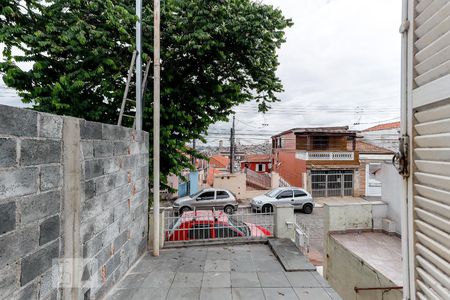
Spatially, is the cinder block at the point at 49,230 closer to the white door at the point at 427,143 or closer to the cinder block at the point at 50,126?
the cinder block at the point at 50,126

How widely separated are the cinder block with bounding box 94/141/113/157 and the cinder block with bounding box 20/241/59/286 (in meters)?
1.17

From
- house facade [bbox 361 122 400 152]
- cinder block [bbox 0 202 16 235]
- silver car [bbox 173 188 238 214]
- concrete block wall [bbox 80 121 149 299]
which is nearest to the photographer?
cinder block [bbox 0 202 16 235]

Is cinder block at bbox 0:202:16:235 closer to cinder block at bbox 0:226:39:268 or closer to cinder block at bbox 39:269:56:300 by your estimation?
cinder block at bbox 0:226:39:268

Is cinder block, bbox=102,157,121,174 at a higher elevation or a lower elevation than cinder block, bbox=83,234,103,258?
higher

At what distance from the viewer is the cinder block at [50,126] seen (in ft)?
7.07

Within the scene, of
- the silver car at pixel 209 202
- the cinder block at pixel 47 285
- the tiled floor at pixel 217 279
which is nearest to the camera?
the cinder block at pixel 47 285

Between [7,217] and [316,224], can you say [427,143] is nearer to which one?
[7,217]

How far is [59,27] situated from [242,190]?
1415cm

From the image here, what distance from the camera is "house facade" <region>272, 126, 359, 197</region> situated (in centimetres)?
1733

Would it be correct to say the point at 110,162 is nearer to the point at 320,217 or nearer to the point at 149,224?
the point at 149,224

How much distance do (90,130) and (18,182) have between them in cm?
115

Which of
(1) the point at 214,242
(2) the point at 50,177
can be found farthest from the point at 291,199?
(2) the point at 50,177

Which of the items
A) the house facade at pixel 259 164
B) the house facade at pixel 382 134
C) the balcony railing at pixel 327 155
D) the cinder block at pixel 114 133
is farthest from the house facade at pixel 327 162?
the cinder block at pixel 114 133

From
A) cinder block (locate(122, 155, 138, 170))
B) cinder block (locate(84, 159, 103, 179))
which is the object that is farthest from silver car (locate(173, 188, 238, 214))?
cinder block (locate(84, 159, 103, 179))
